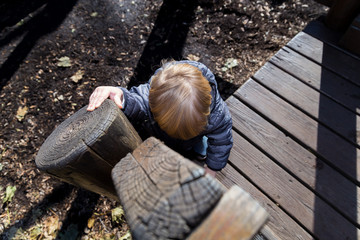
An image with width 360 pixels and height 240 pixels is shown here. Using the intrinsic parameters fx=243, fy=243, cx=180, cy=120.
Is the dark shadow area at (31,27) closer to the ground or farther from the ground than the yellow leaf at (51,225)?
farther from the ground

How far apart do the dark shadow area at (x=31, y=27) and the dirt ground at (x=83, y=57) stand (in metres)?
0.02

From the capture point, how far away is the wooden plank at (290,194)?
69.3 inches

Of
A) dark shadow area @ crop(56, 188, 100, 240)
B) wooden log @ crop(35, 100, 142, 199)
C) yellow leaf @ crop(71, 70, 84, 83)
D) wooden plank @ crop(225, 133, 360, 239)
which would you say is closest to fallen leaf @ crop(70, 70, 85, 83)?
yellow leaf @ crop(71, 70, 84, 83)

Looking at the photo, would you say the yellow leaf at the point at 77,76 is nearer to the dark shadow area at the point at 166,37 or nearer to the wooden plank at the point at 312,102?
the dark shadow area at the point at 166,37

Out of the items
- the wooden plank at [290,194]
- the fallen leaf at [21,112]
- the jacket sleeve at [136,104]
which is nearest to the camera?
the jacket sleeve at [136,104]

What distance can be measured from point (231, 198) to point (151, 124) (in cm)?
114

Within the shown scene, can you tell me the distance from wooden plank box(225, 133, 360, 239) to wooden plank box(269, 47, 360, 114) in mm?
960

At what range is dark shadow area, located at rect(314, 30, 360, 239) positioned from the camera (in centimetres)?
177

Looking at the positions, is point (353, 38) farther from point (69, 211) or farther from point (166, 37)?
point (69, 211)

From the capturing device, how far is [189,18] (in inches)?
143

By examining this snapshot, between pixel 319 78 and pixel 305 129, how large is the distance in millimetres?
654

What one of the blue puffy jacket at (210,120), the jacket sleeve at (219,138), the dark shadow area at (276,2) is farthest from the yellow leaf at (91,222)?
the dark shadow area at (276,2)

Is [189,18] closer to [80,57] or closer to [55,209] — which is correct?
[80,57]

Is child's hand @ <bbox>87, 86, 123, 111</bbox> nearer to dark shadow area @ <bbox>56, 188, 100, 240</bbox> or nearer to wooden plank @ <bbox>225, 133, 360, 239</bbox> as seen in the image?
wooden plank @ <bbox>225, 133, 360, 239</bbox>
